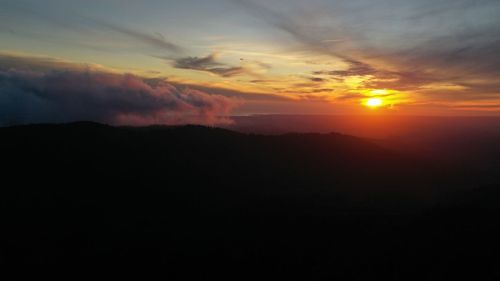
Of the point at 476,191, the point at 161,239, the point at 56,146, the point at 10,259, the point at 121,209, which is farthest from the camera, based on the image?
the point at 56,146

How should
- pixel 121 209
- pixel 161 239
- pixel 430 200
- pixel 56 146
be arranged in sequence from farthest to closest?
pixel 56 146, pixel 430 200, pixel 121 209, pixel 161 239

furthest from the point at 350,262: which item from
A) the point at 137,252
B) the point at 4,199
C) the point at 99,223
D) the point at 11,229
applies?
the point at 4,199

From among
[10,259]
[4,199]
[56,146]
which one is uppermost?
[56,146]

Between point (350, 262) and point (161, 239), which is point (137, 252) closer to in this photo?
point (161, 239)

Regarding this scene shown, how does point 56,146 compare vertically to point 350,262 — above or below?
above

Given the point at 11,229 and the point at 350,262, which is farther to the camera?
the point at 11,229

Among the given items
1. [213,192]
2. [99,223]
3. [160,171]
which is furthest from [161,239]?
[160,171]

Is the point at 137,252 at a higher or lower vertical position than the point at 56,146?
lower

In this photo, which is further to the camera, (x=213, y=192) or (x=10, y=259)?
Result: (x=213, y=192)

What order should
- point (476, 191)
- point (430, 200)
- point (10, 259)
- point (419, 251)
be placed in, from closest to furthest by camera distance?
1. point (419, 251)
2. point (10, 259)
3. point (476, 191)
4. point (430, 200)

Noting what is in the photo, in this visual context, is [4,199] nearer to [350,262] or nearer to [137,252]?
[137,252]
